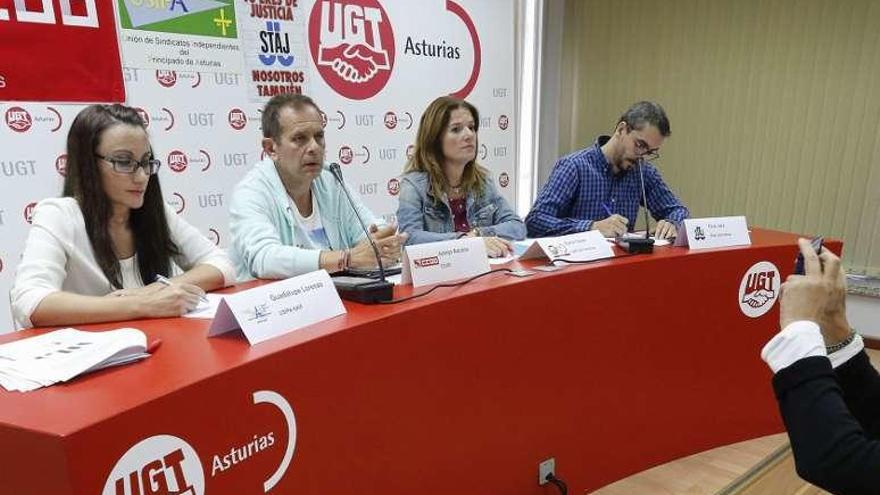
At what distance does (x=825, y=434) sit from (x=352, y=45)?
2692mm

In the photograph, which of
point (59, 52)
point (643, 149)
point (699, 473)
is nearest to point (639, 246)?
point (643, 149)

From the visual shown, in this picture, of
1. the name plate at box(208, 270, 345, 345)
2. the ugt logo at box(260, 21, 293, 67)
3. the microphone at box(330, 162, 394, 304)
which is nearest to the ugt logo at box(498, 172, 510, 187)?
the ugt logo at box(260, 21, 293, 67)

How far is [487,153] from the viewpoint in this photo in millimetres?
3709

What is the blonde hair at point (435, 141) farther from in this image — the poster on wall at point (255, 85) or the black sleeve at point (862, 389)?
the black sleeve at point (862, 389)

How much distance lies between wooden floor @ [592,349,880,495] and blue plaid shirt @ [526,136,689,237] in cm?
87

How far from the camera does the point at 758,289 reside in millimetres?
1881

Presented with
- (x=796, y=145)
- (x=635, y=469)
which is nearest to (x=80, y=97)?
(x=635, y=469)

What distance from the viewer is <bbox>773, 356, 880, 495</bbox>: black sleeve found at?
730 millimetres

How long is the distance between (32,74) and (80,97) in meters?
0.16

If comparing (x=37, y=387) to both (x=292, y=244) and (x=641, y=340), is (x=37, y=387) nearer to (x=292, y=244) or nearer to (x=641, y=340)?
(x=292, y=244)

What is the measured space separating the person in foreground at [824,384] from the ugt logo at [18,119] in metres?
2.31

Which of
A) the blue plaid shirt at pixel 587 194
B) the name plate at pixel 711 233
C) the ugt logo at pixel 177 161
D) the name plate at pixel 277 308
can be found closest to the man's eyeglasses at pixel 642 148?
the blue plaid shirt at pixel 587 194

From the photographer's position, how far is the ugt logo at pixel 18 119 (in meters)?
1.95

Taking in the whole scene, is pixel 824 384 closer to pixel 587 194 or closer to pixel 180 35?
pixel 587 194
